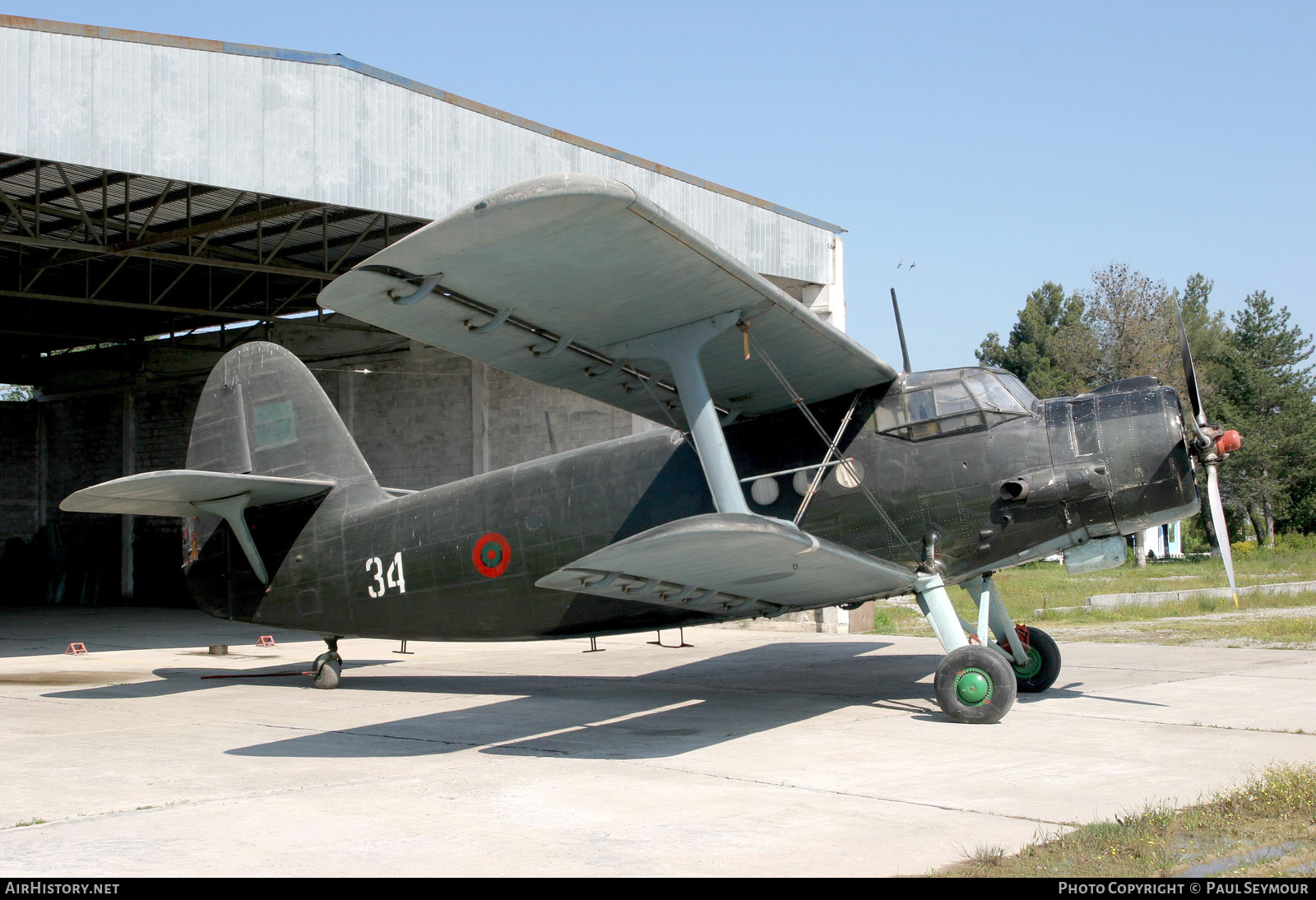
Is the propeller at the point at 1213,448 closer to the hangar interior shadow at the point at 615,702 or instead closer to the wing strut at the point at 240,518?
the hangar interior shadow at the point at 615,702

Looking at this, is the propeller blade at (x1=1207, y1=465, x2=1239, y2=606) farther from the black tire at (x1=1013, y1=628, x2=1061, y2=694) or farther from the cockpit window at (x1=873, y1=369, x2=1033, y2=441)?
the black tire at (x1=1013, y1=628, x2=1061, y2=694)

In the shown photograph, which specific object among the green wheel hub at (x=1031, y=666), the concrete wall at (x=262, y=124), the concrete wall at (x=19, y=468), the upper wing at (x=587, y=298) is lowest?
the green wheel hub at (x=1031, y=666)

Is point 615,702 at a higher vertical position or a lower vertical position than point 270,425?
lower

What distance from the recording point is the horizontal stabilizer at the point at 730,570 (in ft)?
20.5

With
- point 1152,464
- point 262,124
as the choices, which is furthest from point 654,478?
point 262,124

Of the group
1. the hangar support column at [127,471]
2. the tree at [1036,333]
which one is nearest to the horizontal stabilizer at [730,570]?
the hangar support column at [127,471]

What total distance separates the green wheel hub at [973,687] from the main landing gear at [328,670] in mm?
6638

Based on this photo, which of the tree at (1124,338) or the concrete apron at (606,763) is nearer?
the concrete apron at (606,763)

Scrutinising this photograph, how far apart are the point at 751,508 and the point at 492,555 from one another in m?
2.55

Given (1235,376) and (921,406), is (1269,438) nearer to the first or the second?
(1235,376)

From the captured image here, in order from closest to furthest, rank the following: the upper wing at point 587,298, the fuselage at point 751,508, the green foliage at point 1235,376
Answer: the upper wing at point 587,298 < the fuselage at point 751,508 < the green foliage at point 1235,376

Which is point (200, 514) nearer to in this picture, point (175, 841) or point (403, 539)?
point (403, 539)

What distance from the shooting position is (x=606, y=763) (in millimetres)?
6770

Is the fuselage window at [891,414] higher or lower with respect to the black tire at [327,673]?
higher
